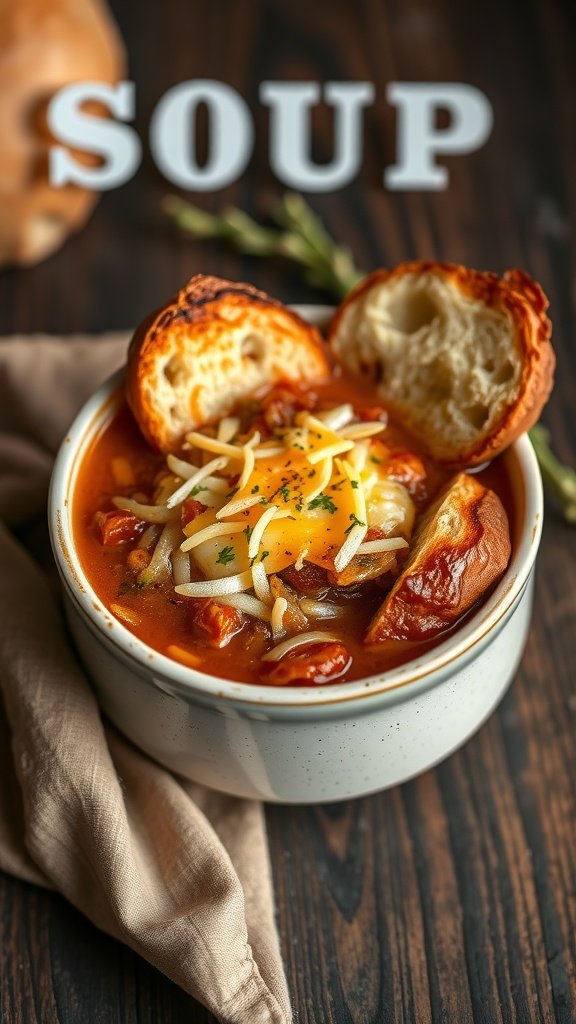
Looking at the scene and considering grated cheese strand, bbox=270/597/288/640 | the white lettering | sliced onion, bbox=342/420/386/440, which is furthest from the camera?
the white lettering

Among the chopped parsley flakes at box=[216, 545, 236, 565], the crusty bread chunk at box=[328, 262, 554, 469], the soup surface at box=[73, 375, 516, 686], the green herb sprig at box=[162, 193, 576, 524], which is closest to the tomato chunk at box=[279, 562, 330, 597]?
the soup surface at box=[73, 375, 516, 686]

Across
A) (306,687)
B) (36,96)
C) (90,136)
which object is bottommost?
(306,687)

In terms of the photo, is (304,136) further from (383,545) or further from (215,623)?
(215,623)

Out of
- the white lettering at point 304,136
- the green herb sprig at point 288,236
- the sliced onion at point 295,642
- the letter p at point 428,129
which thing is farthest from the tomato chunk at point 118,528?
the letter p at point 428,129

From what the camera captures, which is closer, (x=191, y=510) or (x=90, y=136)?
(x=191, y=510)

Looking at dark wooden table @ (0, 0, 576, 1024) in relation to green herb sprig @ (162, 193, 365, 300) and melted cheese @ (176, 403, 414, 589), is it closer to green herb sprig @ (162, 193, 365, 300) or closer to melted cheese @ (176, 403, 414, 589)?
green herb sprig @ (162, 193, 365, 300)

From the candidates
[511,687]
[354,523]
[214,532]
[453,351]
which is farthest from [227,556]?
[511,687]

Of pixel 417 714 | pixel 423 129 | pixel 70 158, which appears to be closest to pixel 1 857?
pixel 417 714
